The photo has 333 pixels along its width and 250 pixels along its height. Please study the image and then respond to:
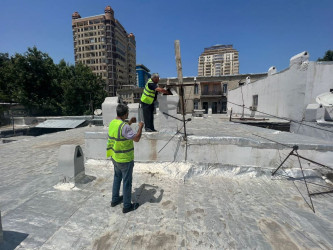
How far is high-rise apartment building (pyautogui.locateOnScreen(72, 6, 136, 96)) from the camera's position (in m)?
60.0

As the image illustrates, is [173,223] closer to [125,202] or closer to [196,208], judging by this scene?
[196,208]

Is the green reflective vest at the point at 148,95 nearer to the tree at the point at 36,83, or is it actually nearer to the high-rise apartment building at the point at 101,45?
the tree at the point at 36,83

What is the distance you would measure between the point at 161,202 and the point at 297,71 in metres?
11.5

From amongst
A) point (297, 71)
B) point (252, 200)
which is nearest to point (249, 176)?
point (252, 200)

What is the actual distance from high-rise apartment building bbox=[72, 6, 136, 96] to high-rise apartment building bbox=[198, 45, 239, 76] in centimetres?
8032

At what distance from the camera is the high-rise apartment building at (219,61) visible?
118238mm

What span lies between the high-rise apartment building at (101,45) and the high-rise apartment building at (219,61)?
264ft

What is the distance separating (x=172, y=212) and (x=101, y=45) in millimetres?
70076

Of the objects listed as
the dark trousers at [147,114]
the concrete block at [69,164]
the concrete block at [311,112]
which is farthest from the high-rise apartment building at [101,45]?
the concrete block at [69,164]

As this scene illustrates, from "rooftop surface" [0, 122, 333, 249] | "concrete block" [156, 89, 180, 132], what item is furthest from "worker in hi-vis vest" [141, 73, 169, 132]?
"rooftop surface" [0, 122, 333, 249]

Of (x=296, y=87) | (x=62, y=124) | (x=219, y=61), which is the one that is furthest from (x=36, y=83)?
(x=219, y=61)

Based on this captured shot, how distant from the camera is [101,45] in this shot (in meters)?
60.3

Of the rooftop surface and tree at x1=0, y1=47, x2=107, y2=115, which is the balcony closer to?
tree at x1=0, y1=47, x2=107, y2=115

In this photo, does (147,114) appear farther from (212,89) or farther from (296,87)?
(212,89)
